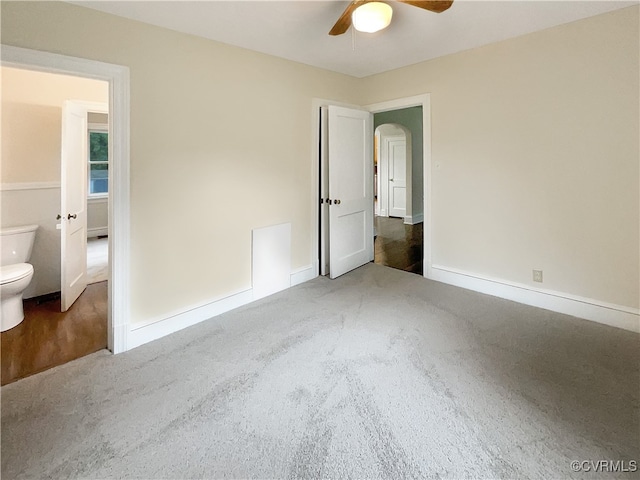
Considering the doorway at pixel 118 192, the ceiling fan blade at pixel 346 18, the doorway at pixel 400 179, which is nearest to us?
the ceiling fan blade at pixel 346 18

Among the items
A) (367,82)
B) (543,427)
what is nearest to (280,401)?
(543,427)

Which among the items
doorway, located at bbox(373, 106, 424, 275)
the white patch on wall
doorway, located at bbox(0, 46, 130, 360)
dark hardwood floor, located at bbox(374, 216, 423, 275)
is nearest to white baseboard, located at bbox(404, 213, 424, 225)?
doorway, located at bbox(373, 106, 424, 275)

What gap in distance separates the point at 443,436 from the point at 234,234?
232 cm

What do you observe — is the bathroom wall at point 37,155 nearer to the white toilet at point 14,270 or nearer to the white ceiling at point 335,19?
the white toilet at point 14,270

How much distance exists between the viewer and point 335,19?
2.54 m

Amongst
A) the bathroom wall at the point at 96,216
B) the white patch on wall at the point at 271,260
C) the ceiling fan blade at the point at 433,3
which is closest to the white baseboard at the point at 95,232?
the bathroom wall at the point at 96,216

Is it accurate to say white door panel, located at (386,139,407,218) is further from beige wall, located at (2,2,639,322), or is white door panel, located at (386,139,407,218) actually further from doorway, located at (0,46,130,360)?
doorway, located at (0,46,130,360)

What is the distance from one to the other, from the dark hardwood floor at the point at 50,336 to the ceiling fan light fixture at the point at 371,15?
116 inches

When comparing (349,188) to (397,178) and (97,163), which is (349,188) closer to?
(397,178)

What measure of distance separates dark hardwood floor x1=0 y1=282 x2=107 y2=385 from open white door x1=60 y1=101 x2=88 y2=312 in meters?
0.18

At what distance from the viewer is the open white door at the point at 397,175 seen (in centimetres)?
815

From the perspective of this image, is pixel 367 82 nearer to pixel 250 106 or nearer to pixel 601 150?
pixel 250 106

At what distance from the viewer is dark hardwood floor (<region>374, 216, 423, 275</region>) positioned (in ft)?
15.2

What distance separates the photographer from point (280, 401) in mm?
1856
